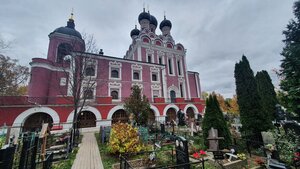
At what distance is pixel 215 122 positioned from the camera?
6859 millimetres

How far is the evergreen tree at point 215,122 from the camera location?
21.3ft

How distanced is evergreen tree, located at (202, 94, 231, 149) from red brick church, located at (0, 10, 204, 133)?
7.71 metres

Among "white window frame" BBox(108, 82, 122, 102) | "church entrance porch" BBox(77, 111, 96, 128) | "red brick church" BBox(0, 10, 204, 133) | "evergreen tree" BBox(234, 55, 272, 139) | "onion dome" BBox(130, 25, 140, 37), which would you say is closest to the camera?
"evergreen tree" BBox(234, 55, 272, 139)

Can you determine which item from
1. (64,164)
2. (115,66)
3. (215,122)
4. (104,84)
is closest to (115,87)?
(104,84)

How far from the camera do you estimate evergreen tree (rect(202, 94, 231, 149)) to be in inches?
255

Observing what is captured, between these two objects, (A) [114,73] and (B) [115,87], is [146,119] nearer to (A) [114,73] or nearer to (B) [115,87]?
(B) [115,87]

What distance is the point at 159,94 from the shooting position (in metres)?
23.4

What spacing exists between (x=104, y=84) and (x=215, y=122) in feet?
53.2

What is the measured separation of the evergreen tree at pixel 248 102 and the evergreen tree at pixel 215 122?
1708 mm

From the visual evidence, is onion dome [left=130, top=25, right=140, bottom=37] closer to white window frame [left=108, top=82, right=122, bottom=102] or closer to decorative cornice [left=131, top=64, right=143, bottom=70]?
decorative cornice [left=131, top=64, right=143, bottom=70]

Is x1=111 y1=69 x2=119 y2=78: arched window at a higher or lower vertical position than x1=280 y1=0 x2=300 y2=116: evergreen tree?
higher

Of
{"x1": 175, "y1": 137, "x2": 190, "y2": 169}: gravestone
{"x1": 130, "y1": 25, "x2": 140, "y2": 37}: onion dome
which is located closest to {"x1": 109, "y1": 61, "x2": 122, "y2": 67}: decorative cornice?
{"x1": 130, "y1": 25, "x2": 140, "y2": 37}: onion dome

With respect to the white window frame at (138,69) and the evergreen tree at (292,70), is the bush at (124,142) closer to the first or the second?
the evergreen tree at (292,70)

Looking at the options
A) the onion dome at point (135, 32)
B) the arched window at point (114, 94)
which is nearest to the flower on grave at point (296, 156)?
the arched window at point (114, 94)
